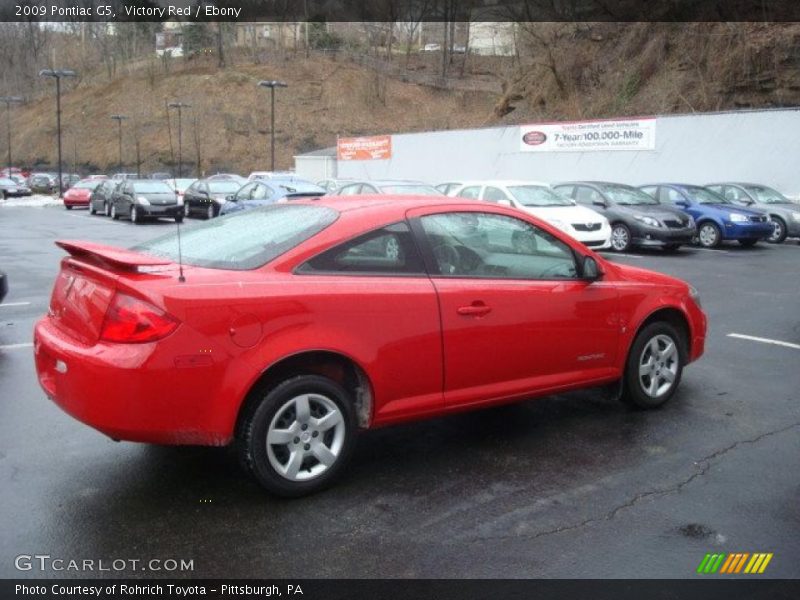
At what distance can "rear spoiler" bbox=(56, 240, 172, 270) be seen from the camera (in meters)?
3.92

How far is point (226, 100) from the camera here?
77688 mm

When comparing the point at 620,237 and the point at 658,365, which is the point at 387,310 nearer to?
the point at 658,365

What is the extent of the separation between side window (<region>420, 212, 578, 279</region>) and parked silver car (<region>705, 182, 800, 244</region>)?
14.8 m

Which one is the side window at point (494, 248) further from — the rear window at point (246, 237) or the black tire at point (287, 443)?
the black tire at point (287, 443)

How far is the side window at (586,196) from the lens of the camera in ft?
58.2

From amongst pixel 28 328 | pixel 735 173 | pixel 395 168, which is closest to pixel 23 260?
pixel 28 328

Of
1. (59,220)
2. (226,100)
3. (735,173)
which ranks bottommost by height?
(59,220)

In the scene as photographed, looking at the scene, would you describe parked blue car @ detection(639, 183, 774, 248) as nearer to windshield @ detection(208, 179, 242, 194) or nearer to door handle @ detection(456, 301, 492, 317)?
door handle @ detection(456, 301, 492, 317)

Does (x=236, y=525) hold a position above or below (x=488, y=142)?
below

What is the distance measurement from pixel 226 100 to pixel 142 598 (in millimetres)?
79052

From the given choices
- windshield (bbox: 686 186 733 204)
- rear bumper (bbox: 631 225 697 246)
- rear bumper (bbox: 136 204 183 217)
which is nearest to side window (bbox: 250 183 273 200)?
rear bumper (bbox: 136 204 183 217)

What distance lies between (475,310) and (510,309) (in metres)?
0.27

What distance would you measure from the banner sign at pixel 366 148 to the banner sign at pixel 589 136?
9.67m

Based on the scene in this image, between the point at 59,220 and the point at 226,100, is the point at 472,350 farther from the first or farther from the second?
the point at 226,100
